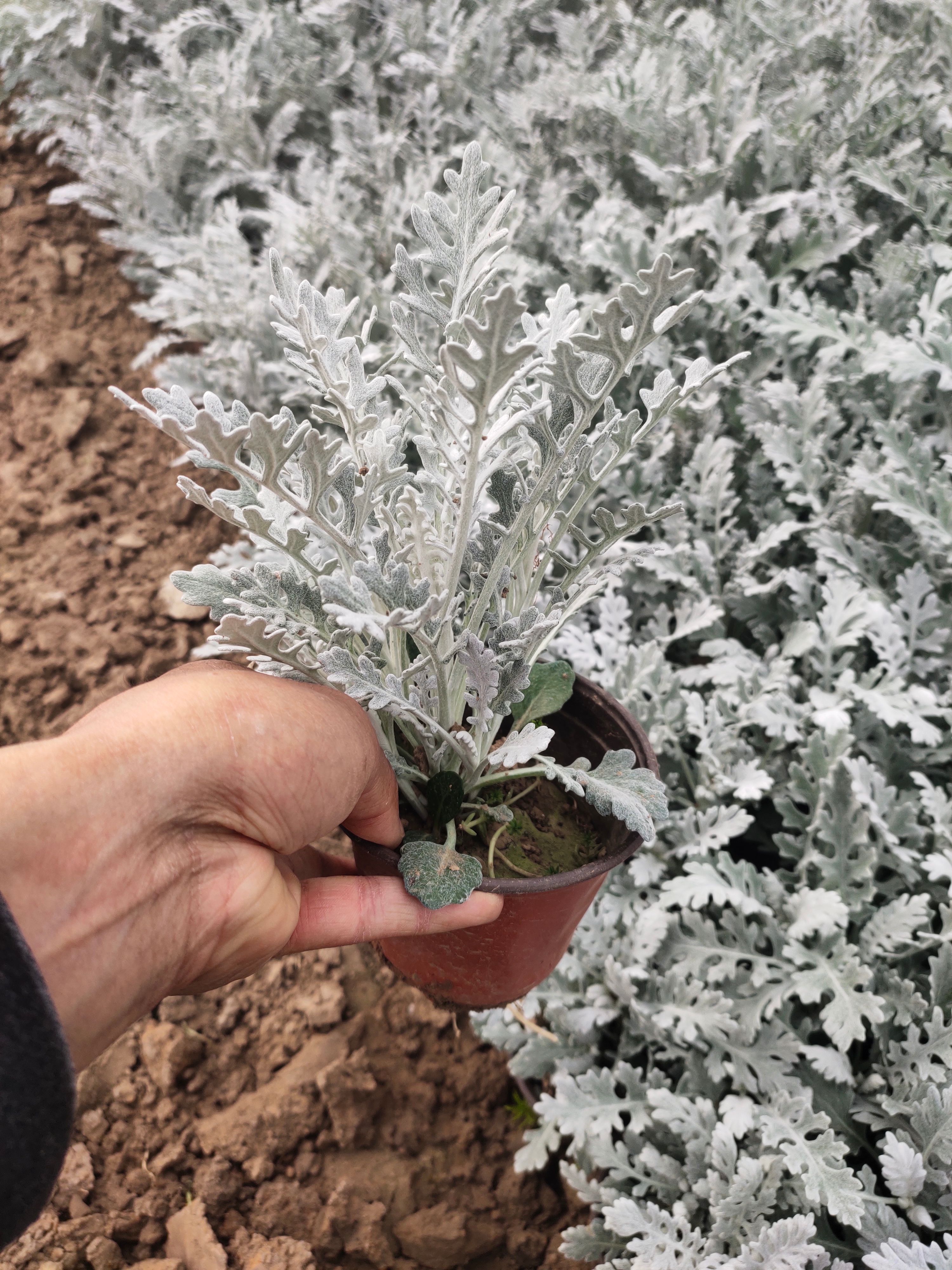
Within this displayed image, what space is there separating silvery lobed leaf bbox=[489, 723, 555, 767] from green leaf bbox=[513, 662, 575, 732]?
15 cm

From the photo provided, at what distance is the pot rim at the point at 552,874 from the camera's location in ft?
3.49

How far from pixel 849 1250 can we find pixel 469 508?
1.30m

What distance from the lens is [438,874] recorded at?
1040 millimetres

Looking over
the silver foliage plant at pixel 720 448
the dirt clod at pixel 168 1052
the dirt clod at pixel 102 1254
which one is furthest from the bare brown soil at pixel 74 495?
the dirt clod at pixel 102 1254

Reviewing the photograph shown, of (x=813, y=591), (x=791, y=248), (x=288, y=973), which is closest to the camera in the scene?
(x=288, y=973)

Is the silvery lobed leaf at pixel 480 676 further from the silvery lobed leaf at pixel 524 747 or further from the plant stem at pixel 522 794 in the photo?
the plant stem at pixel 522 794

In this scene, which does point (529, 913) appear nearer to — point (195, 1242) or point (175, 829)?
point (175, 829)

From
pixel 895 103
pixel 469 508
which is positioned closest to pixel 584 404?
pixel 469 508

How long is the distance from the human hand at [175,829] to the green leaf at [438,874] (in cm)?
5

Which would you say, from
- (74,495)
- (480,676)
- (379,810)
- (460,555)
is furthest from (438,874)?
(74,495)

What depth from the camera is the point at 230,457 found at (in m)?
0.87

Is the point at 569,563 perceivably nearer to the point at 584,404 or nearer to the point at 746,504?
the point at 584,404

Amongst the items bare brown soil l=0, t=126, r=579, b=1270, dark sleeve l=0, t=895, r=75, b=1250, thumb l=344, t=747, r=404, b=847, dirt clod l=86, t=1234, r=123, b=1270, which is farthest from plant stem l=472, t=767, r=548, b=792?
dirt clod l=86, t=1234, r=123, b=1270

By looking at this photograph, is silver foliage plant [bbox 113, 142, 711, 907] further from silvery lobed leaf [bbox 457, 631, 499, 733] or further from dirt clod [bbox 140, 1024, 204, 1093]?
dirt clod [bbox 140, 1024, 204, 1093]
